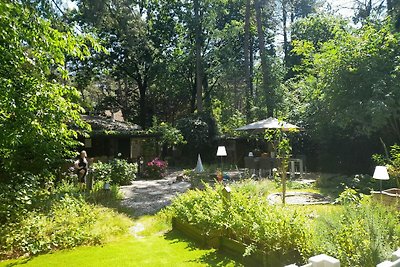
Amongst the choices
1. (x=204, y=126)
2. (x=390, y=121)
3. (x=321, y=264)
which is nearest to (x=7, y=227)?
(x=321, y=264)

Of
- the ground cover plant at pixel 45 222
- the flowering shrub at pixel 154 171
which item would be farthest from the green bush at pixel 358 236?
the flowering shrub at pixel 154 171

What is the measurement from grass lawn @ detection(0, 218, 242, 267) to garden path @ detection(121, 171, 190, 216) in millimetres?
2302

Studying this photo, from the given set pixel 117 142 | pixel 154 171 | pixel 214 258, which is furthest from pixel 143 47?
pixel 214 258

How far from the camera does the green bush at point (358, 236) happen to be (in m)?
2.73

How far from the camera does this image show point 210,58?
914 inches

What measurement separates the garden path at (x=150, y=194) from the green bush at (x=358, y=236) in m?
4.51

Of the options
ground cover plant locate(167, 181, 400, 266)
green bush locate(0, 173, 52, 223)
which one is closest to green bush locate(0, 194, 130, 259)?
green bush locate(0, 173, 52, 223)

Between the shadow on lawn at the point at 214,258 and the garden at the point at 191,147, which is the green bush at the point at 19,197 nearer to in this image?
the garden at the point at 191,147

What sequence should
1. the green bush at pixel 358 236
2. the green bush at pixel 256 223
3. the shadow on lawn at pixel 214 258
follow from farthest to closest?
the shadow on lawn at pixel 214 258 → the green bush at pixel 256 223 → the green bush at pixel 358 236

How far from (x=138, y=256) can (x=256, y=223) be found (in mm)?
1865

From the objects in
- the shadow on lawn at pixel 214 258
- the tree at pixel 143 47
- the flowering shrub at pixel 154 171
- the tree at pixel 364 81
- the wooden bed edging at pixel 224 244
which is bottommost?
the shadow on lawn at pixel 214 258

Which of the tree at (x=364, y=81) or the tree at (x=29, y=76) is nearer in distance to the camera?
the tree at (x=29, y=76)

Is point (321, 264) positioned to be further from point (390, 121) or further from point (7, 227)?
point (390, 121)

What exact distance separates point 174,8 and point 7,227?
66.2 ft
